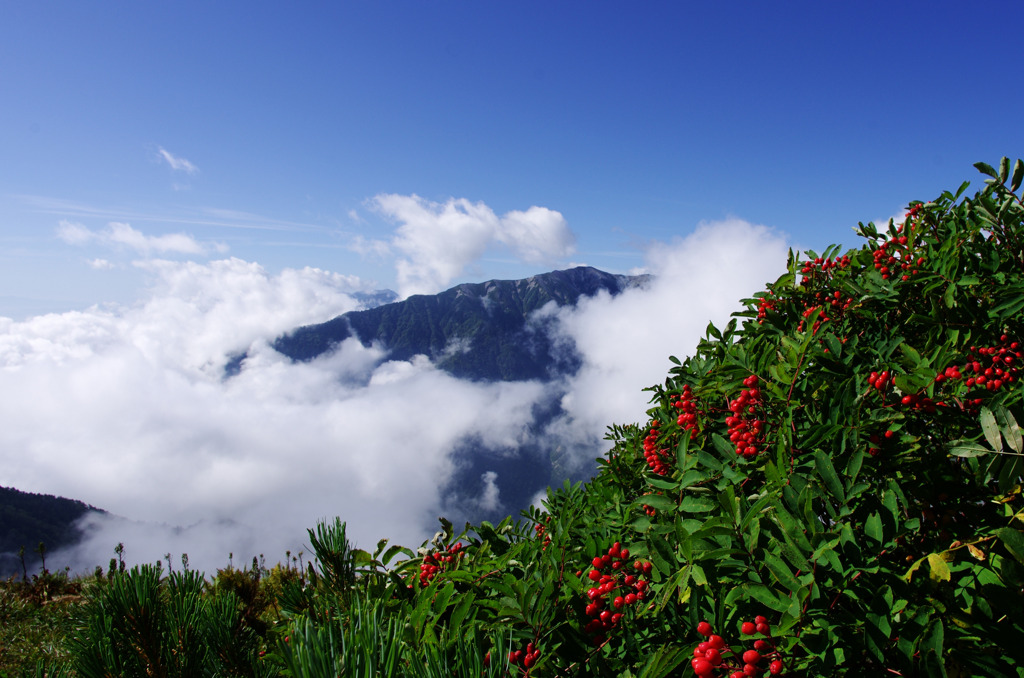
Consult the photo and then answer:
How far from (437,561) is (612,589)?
131 cm

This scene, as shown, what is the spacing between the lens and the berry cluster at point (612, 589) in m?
2.17

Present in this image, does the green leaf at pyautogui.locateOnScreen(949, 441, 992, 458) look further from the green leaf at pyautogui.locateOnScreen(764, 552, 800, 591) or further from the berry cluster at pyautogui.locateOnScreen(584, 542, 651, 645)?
the berry cluster at pyautogui.locateOnScreen(584, 542, 651, 645)

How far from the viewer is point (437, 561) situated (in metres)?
3.12

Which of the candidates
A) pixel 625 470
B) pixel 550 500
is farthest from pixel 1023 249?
pixel 550 500

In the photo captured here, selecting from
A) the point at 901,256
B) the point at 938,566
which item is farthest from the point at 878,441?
the point at 901,256

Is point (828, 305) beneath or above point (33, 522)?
above

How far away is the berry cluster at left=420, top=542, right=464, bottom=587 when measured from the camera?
2.99 meters

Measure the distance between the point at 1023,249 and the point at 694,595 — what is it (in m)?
2.94

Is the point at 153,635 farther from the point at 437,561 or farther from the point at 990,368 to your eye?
the point at 990,368

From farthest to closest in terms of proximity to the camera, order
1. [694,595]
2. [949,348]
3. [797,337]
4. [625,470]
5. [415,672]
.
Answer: [625,470] → [797,337] → [949,348] → [694,595] → [415,672]

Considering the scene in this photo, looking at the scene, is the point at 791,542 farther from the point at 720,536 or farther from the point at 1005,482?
the point at 1005,482

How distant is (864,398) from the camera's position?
2.49 m

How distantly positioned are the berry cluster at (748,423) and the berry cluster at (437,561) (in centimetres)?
179

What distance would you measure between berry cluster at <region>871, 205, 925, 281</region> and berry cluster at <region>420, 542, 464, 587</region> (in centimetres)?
336
